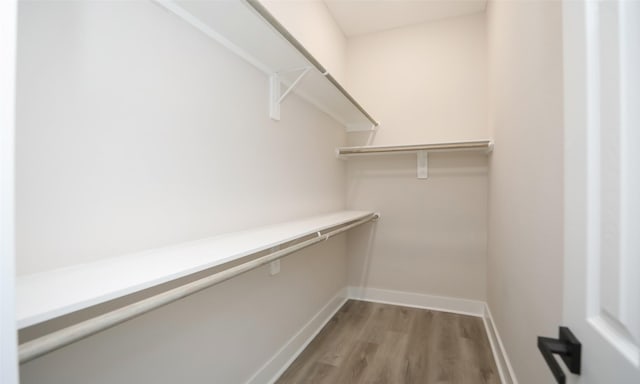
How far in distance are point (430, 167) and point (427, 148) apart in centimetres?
31

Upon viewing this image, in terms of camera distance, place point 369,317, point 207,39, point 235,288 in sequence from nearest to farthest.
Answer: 1. point 207,39
2. point 235,288
3. point 369,317

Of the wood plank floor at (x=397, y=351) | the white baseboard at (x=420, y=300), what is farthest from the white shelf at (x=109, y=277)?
the white baseboard at (x=420, y=300)

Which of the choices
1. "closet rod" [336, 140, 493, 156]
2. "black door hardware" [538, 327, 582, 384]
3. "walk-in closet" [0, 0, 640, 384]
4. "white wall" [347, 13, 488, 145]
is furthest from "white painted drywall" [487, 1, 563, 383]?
"white wall" [347, 13, 488, 145]

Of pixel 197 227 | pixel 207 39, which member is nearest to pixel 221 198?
pixel 197 227

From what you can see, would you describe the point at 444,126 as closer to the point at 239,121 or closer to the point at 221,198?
the point at 239,121

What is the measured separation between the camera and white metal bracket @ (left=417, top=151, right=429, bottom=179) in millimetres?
2469

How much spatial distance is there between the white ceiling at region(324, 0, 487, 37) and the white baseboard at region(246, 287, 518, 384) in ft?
8.05

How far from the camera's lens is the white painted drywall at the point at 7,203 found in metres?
0.34

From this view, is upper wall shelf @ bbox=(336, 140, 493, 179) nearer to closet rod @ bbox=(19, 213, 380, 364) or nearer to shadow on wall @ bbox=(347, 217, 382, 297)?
shadow on wall @ bbox=(347, 217, 382, 297)

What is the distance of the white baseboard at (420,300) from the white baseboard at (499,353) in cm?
17

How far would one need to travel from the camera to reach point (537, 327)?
1.02 m

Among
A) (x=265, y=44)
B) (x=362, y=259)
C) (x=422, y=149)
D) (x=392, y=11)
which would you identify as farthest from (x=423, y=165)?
(x=265, y=44)

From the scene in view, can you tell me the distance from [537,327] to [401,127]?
1905 millimetres

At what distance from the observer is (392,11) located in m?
2.34
